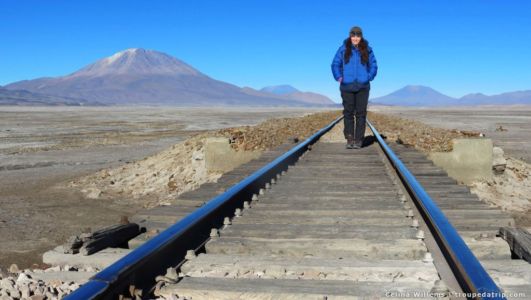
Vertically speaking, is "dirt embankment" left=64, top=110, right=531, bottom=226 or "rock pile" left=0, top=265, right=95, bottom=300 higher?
"rock pile" left=0, top=265, right=95, bottom=300

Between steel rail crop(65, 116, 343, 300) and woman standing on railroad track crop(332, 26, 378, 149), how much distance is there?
428cm

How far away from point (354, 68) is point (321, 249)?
5577mm

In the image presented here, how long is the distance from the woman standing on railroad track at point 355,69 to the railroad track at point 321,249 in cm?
331

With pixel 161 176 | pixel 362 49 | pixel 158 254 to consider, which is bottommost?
pixel 161 176

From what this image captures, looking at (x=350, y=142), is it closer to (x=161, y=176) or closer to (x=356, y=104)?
(x=356, y=104)

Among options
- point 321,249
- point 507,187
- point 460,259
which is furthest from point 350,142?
point 460,259

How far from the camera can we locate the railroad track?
259cm

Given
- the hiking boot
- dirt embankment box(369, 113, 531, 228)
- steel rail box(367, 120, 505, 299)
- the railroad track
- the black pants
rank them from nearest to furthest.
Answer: steel rail box(367, 120, 505, 299)
the railroad track
the black pants
dirt embankment box(369, 113, 531, 228)
the hiking boot

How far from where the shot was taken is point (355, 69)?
8.59 m

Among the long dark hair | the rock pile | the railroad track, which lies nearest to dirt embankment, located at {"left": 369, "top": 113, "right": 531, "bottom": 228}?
the long dark hair

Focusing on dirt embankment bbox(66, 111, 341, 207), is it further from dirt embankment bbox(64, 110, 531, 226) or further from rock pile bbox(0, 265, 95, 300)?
rock pile bbox(0, 265, 95, 300)

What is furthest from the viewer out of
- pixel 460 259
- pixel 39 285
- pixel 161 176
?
pixel 161 176

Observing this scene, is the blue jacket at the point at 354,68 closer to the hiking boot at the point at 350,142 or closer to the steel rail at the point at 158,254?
the hiking boot at the point at 350,142

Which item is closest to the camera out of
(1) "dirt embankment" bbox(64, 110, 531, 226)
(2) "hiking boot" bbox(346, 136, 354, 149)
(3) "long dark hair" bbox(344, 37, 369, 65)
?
(3) "long dark hair" bbox(344, 37, 369, 65)
